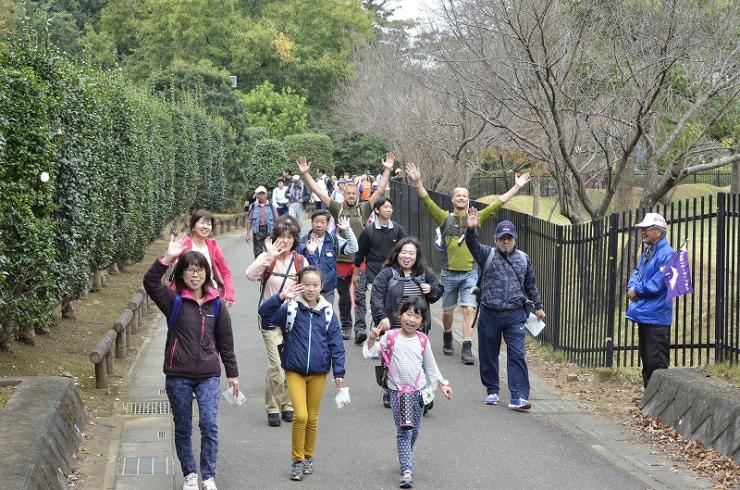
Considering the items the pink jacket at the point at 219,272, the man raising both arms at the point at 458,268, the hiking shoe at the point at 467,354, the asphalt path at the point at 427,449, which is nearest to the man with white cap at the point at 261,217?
the man raising both arms at the point at 458,268

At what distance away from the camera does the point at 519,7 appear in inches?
521

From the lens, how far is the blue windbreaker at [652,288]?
9.87 metres

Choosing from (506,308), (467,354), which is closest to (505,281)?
(506,308)

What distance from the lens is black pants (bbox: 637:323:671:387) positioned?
10.1m

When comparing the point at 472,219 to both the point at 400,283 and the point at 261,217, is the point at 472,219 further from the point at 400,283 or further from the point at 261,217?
the point at 261,217

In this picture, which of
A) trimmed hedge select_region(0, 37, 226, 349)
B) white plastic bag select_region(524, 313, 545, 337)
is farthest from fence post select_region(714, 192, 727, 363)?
trimmed hedge select_region(0, 37, 226, 349)

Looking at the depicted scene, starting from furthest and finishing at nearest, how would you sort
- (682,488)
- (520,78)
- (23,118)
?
(520,78)
(23,118)
(682,488)

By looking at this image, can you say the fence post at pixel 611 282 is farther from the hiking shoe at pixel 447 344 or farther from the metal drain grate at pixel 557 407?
the hiking shoe at pixel 447 344

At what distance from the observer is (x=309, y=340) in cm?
785

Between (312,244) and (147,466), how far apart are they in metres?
3.70

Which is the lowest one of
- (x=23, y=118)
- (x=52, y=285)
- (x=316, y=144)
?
(x=52, y=285)

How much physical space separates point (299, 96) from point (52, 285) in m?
51.5

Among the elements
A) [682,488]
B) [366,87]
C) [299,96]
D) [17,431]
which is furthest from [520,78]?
[299,96]

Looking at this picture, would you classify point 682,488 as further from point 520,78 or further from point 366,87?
point 366,87
